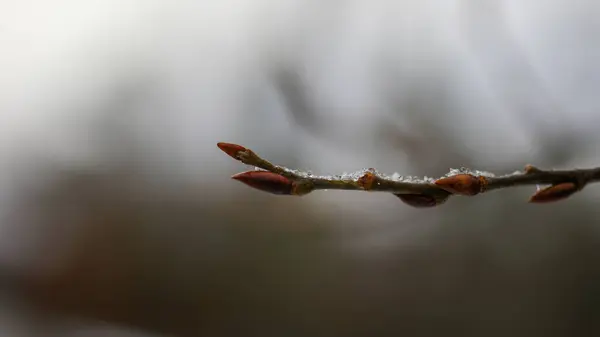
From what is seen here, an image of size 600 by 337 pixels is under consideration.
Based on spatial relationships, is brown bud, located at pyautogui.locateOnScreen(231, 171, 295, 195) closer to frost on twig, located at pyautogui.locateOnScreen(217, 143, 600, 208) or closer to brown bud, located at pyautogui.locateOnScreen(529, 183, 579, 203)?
frost on twig, located at pyautogui.locateOnScreen(217, 143, 600, 208)

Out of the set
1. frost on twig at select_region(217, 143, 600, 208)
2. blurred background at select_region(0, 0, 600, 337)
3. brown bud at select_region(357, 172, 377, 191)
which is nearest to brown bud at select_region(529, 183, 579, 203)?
frost on twig at select_region(217, 143, 600, 208)

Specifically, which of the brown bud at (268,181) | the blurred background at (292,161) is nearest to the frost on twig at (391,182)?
the brown bud at (268,181)

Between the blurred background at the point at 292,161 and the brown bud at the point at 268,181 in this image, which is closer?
the brown bud at the point at 268,181

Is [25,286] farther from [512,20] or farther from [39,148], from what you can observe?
[512,20]

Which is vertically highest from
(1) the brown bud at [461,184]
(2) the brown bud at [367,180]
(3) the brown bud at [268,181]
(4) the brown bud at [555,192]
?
(4) the brown bud at [555,192]

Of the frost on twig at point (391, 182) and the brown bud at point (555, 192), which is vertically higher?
the brown bud at point (555, 192)

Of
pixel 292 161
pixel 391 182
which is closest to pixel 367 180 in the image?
pixel 391 182

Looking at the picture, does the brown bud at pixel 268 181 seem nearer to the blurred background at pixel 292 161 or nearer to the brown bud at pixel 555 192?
the brown bud at pixel 555 192
